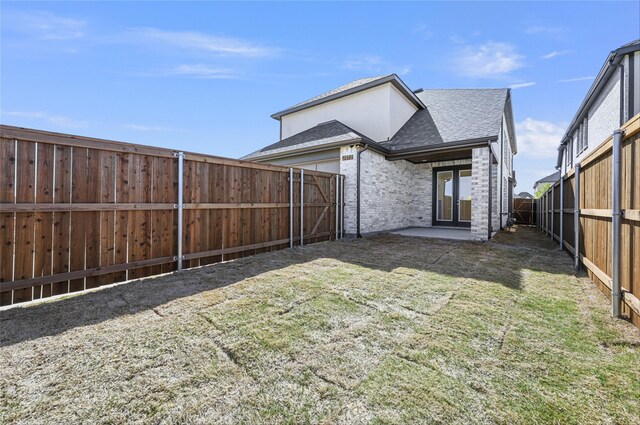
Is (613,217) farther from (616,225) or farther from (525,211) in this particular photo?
(525,211)

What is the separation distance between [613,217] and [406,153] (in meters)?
7.09

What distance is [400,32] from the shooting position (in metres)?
9.23

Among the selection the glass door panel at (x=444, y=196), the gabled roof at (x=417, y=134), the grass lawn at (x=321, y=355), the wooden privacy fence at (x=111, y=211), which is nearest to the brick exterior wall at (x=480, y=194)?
the gabled roof at (x=417, y=134)

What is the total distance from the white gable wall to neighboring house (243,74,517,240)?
4 centimetres

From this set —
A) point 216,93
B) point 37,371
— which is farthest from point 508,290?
point 216,93

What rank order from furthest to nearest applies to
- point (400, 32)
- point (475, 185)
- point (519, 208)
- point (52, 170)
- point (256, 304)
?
point (519, 208), point (400, 32), point (475, 185), point (52, 170), point (256, 304)

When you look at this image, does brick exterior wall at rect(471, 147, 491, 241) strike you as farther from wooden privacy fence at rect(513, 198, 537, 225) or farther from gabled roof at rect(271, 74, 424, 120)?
wooden privacy fence at rect(513, 198, 537, 225)

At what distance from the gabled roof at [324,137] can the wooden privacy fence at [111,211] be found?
3.79m

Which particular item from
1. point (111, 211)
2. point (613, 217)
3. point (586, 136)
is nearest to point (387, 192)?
point (613, 217)

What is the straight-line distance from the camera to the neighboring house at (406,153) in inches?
346

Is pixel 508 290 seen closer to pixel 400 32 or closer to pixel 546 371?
pixel 546 371

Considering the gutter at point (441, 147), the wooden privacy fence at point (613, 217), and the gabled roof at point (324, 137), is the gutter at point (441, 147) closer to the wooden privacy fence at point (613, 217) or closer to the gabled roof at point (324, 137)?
the gabled roof at point (324, 137)

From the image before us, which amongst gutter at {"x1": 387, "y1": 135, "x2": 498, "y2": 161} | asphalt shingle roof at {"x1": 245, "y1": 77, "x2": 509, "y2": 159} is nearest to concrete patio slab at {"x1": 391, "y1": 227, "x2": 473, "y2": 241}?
gutter at {"x1": 387, "y1": 135, "x2": 498, "y2": 161}

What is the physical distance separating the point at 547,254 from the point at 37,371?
28.1 ft
